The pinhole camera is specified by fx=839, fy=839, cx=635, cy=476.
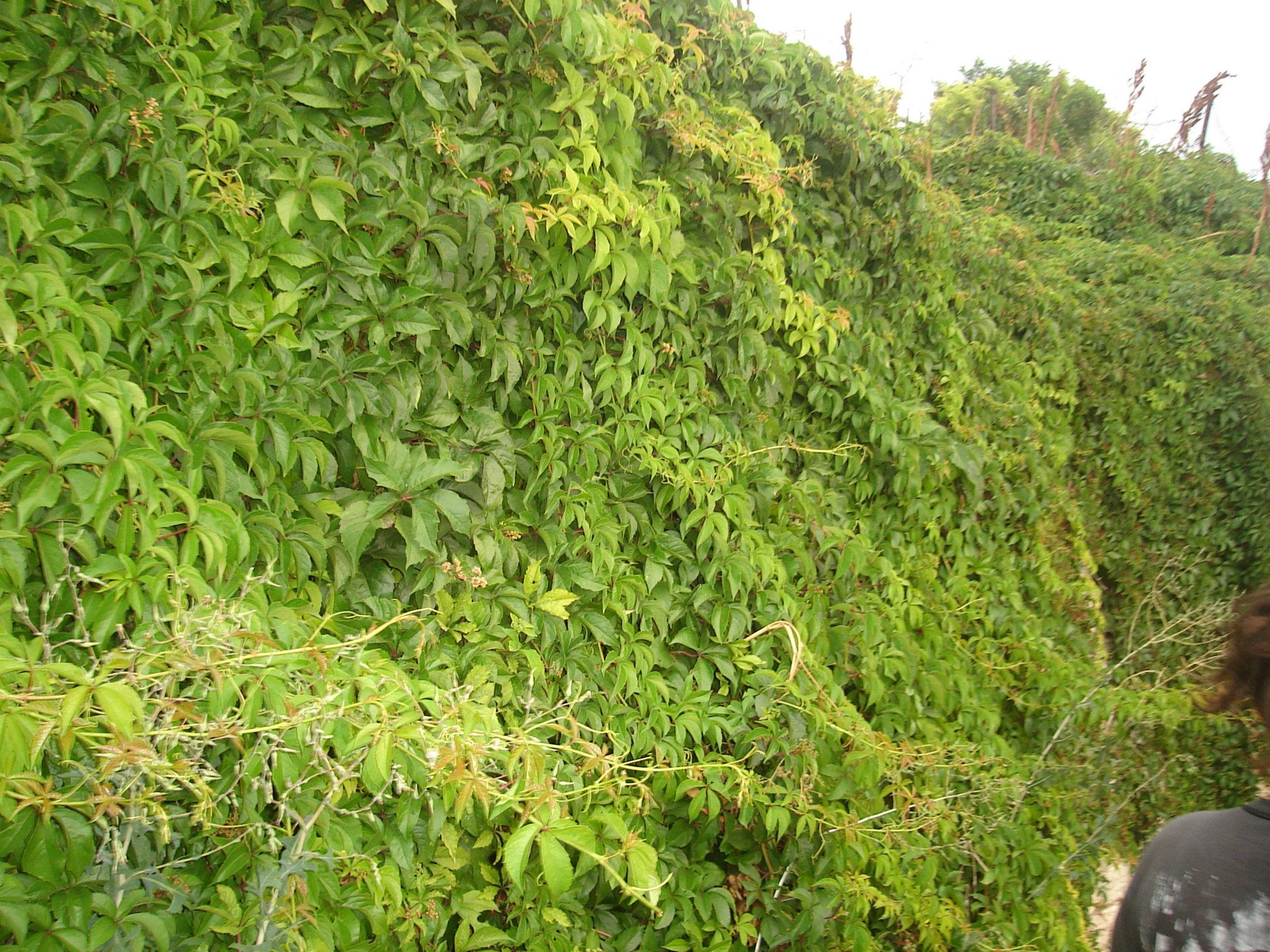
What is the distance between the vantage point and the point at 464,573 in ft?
6.56

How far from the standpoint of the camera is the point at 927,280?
419cm

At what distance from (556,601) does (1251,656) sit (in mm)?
1459

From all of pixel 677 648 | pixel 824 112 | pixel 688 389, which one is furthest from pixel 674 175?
pixel 677 648

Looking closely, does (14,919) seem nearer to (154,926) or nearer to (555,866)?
(154,926)

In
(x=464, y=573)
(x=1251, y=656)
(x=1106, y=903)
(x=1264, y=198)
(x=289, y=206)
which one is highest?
(x=1264, y=198)

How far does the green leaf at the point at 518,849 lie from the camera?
1470 millimetres

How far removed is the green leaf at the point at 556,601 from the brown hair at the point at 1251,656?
1391mm

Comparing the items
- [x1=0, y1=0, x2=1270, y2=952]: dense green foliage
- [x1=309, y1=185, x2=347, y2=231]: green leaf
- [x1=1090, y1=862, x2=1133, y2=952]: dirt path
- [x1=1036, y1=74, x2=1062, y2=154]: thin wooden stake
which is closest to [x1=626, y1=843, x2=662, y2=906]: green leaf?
[x1=0, y1=0, x2=1270, y2=952]: dense green foliage

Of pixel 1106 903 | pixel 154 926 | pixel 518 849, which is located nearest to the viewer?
pixel 154 926

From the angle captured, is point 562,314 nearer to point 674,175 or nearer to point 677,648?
point 674,175

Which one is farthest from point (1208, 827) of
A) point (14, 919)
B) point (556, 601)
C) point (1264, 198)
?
point (1264, 198)

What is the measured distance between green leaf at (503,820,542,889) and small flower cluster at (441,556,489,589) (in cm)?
61

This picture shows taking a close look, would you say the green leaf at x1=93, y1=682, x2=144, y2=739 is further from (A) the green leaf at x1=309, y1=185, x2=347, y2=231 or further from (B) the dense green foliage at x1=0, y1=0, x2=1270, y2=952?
(A) the green leaf at x1=309, y1=185, x2=347, y2=231

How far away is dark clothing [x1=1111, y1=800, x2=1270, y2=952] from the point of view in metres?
1.12
